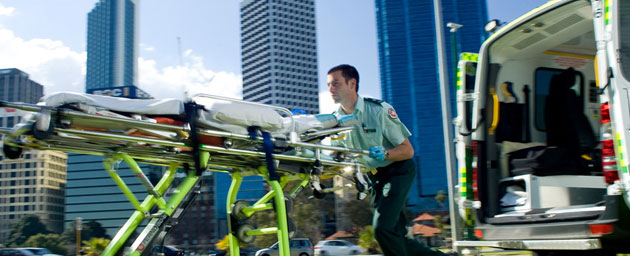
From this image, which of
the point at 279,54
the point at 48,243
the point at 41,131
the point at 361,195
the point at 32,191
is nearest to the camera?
the point at 41,131

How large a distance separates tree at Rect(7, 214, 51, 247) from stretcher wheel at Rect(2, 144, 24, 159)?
121 metres

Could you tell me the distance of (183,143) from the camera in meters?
3.58

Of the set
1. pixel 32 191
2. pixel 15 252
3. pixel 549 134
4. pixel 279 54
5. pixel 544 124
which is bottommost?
pixel 15 252

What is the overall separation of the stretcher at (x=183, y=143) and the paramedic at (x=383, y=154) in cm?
27

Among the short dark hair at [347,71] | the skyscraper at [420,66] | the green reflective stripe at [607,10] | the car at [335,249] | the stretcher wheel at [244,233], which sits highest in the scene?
the skyscraper at [420,66]

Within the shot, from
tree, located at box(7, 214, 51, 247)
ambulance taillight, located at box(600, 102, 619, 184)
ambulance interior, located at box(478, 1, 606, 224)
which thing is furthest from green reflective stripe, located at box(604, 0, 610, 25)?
tree, located at box(7, 214, 51, 247)

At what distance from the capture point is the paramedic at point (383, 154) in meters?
4.46

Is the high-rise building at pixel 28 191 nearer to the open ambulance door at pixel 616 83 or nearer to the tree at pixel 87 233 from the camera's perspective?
the tree at pixel 87 233

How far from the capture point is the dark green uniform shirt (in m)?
4.77

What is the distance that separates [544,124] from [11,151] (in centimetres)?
511

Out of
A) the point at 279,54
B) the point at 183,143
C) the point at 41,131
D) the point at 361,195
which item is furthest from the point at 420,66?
the point at 41,131

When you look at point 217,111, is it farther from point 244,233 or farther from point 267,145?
point 244,233

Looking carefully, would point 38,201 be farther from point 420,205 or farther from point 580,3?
point 580,3

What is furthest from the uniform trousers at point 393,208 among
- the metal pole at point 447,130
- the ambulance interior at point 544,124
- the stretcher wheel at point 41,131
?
the metal pole at point 447,130
